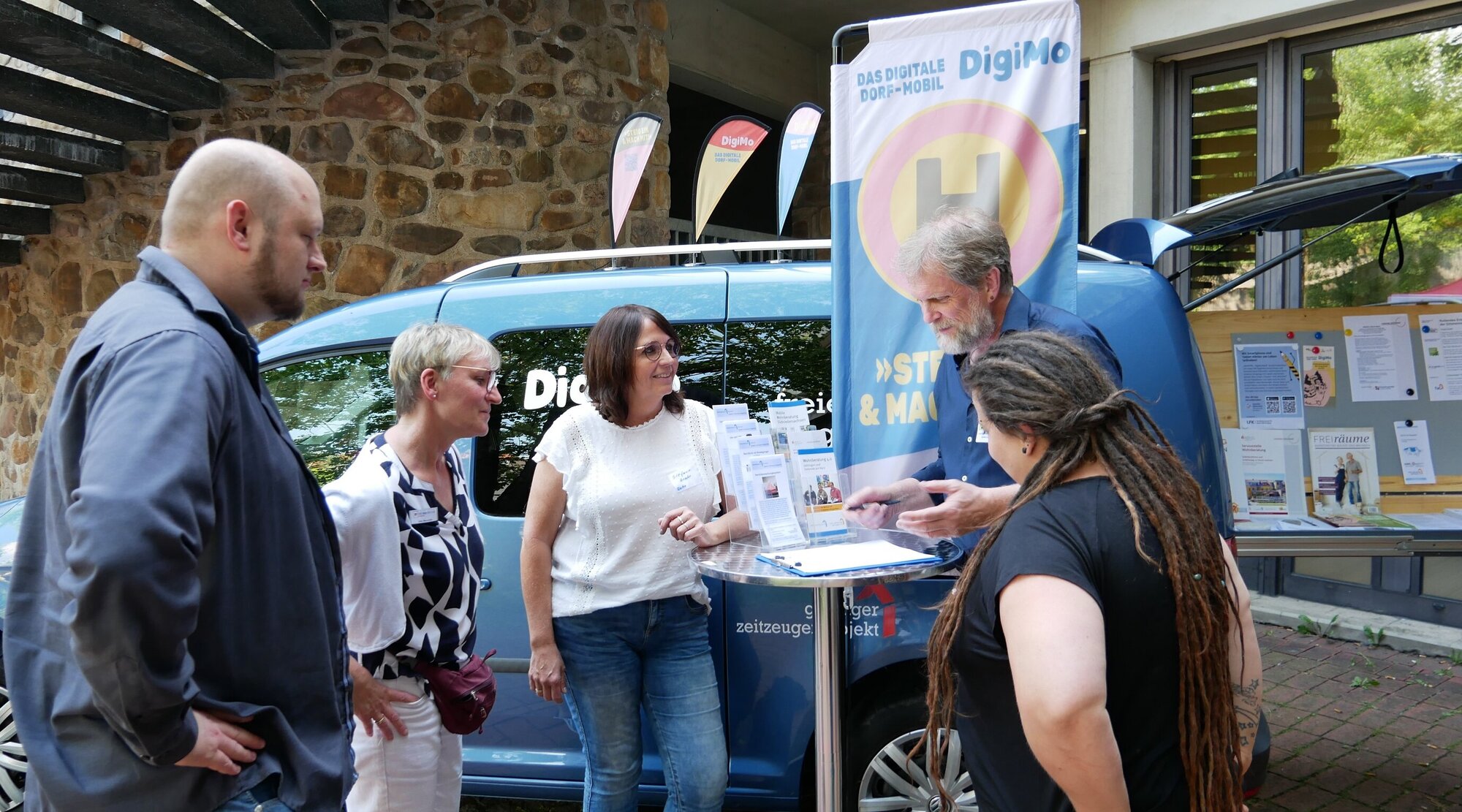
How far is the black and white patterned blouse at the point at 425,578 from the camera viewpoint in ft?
7.85

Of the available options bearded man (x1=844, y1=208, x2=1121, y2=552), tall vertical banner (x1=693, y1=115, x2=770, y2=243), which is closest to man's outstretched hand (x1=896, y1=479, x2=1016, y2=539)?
bearded man (x1=844, y1=208, x2=1121, y2=552)

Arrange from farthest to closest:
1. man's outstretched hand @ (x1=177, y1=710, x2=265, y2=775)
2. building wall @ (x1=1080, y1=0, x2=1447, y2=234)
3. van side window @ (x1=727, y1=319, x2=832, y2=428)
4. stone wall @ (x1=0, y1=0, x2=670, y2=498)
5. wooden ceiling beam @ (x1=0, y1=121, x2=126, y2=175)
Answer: stone wall @ (x1=0, y1=0, x2=670, y2=498), building wall @ (x1=1080, y1=0, x2=1447, y2=234), wooden ceiling beam @ (x1=0, y1=121, x2=126, y2=175), van side window @ (x1=727, y1=319, x2=832, y2=428), man's outstretched hand @ (x1=177, y1=710, x2=265, y2=775)

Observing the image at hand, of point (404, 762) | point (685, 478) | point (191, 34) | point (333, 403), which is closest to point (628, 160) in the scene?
point (191, 34)

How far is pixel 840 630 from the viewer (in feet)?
8.06

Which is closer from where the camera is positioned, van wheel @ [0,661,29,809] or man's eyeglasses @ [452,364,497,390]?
man's eyeglasses @ [452,364,497,390]

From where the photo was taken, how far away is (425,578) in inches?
95.7

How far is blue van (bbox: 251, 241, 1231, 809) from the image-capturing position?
307 cm

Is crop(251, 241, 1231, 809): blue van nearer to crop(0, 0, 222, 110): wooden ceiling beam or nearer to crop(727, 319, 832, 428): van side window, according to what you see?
crop(727, 319, 832, 428): van side window

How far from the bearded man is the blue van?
53 centimetres

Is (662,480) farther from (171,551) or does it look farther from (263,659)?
(171,551)

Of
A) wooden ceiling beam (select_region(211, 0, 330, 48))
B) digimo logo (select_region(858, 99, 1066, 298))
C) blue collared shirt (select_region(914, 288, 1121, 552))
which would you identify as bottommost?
blue collared shirt (select_region(914, 288, 1121, 552))

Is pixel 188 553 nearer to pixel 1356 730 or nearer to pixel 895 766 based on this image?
pixel 895 766

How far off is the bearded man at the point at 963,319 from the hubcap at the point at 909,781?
80 cm

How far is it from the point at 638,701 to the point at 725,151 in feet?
12.5
